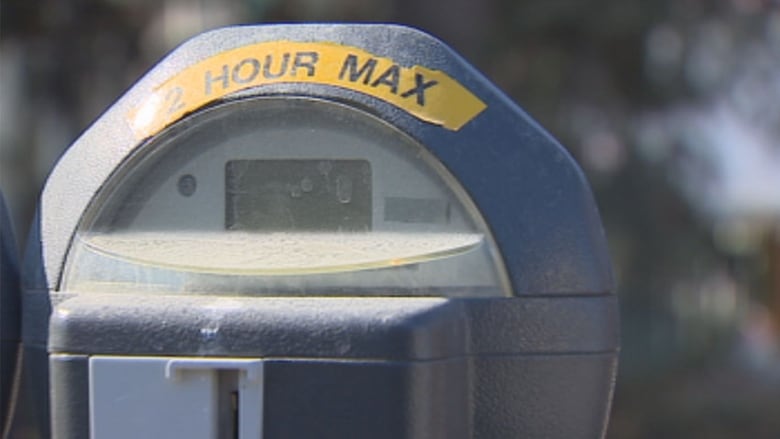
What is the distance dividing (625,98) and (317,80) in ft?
23.5

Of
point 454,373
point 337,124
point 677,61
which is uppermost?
point 677,61

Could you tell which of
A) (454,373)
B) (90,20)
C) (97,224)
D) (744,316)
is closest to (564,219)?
(454,373)

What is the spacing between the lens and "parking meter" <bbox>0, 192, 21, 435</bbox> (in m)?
1.98

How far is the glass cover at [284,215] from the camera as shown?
1811 millimetres

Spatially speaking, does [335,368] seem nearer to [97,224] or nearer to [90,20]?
[97,224]

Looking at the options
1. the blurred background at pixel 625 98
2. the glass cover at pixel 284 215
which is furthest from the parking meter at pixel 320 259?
the blurred background at pixel 625 98

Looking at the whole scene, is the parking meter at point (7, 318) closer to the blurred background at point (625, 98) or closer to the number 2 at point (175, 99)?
the number 2 at point (175, 99)

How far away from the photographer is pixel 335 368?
1.73 m

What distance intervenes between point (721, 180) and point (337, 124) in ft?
24.0

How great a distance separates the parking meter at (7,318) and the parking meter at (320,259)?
41mm

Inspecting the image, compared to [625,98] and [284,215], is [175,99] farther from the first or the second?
[625,98]

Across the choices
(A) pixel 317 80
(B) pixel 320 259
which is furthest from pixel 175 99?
(B) pixel 320 259

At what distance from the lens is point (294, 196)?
74.7 inches

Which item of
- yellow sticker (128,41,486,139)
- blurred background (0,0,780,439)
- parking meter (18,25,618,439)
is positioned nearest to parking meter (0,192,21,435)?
parking meter (18,25,618,439)
